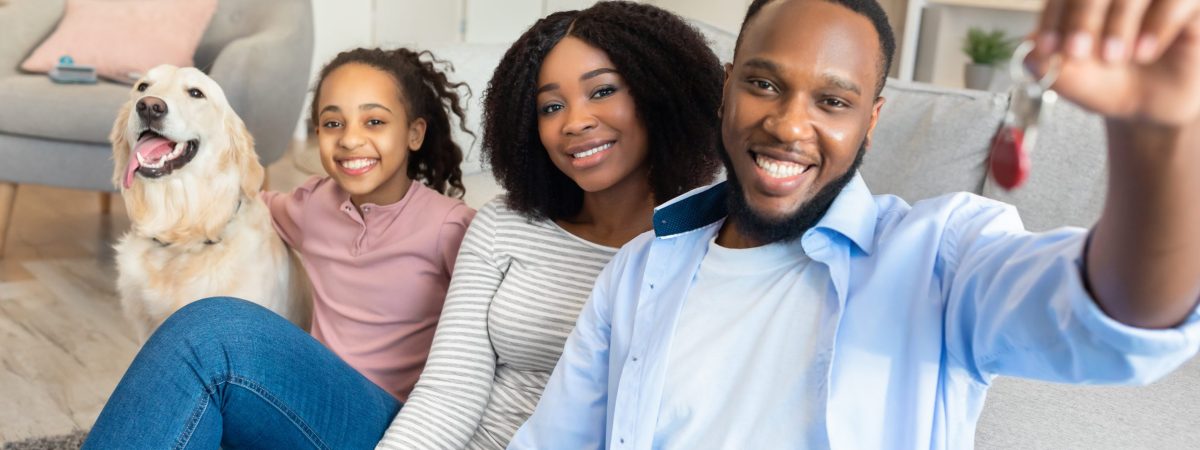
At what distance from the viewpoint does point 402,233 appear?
174cm

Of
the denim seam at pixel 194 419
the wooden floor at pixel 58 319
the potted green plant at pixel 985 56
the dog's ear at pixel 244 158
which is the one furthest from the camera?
the potted green plant at pixel 985 56

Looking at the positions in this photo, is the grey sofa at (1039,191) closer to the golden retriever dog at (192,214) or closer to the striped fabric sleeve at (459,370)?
the striped fabric sleeve at (459,370)

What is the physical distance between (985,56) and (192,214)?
10.5 feet

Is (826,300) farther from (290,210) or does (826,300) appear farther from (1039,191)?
(290,210)

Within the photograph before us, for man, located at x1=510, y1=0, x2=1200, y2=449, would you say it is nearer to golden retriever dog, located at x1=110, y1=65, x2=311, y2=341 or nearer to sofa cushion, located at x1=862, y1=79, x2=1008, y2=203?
sofa cushion, located at x1=862, y1=79, x2=1008, y2=203

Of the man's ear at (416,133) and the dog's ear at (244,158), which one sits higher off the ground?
the man's ear at (416,133)

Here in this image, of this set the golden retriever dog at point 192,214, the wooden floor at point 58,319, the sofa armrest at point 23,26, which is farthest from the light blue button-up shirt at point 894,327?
the sofa armrest at point 23,26

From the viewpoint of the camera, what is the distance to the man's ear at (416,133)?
1.85 meters

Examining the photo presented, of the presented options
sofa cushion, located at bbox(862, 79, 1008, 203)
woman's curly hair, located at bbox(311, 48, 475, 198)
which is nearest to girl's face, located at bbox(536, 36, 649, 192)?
woman's curly hair, located at bbox(311, 48, 475, 198)

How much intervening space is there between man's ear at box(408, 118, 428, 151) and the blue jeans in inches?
20.1

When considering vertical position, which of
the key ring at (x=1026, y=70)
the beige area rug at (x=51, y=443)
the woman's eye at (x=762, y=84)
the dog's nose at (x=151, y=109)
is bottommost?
the beige area rug at (x=51, y=443)

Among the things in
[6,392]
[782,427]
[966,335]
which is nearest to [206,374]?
[782,427]

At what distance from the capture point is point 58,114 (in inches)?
123

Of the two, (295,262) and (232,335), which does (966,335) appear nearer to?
(232,335)
